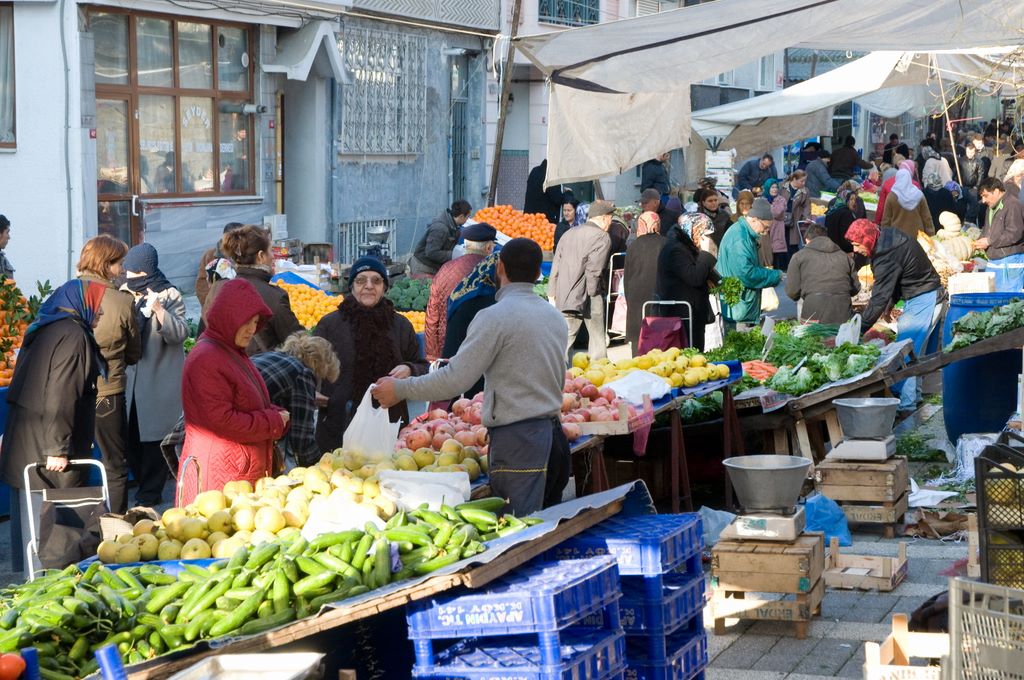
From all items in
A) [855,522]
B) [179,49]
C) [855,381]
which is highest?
[179,49]

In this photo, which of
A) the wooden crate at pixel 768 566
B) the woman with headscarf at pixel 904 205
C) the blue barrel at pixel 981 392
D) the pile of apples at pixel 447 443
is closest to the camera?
the pile of apples at pixel 447 443

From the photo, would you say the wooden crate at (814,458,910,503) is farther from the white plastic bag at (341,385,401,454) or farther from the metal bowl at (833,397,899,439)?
the white plastic bag at (341,385,401,454)

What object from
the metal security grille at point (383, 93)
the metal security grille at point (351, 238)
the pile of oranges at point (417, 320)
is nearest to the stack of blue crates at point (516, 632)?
the pile of oranges at point (417, 320)

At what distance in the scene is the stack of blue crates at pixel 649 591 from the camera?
207 inches

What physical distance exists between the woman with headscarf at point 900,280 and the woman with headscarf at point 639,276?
1791mm

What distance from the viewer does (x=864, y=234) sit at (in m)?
12.8

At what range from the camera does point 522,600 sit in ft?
14.8

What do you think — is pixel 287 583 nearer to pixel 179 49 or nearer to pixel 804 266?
pixel 804 266

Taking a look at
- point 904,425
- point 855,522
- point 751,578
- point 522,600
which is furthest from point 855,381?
point 522,600

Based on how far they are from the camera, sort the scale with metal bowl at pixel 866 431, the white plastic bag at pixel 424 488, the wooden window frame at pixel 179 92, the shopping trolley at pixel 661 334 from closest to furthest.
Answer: the white plastic bag at pixel 424 488 < the scale with metal bowl at pixel 866 431 < the shopping trolley at pixel 661 334 < the wooden window frame at pixel 179 92

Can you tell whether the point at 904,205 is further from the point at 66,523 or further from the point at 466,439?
the point at 66,523

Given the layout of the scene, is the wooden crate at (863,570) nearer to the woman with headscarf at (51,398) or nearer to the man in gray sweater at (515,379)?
the man in gray sweater at (515,379)

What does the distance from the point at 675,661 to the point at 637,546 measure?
51 centimetres

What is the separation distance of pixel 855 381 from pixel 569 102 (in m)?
3.19
